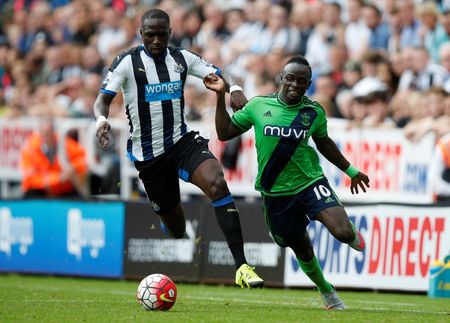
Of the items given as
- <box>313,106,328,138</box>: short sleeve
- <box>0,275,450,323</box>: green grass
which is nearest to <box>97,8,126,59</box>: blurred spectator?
<box>0,275,450,323</box>: green grass

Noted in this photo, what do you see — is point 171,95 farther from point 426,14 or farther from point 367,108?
point 426,14

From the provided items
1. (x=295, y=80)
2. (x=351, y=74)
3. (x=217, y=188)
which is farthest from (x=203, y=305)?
(x=351, y=74)

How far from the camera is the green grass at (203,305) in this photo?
1073cm

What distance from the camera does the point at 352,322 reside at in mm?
10352

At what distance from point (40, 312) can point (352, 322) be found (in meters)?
3.08

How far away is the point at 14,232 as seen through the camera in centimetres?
1919

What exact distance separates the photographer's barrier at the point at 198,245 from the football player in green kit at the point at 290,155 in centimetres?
366

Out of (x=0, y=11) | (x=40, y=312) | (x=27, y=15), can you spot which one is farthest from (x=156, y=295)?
(x=0, y=11)

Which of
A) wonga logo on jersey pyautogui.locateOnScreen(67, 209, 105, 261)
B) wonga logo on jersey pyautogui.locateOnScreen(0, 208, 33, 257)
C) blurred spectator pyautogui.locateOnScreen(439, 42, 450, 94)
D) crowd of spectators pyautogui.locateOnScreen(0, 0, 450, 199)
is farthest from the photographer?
wonga logo on jersey pyautogui.locateOnScreen(0, 208, 33, 257)

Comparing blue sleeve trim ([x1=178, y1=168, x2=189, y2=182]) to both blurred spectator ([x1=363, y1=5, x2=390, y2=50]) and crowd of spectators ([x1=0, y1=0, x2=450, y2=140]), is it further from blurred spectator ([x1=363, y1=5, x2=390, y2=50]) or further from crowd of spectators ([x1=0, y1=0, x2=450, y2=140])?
blurred spectator ([x1=363, y1=5, x2=390, y2=50])

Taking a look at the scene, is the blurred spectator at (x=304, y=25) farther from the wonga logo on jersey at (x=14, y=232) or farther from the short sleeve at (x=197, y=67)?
the short sleeve at (x=197, y=67)

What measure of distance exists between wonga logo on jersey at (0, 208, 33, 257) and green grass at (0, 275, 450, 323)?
179 cm

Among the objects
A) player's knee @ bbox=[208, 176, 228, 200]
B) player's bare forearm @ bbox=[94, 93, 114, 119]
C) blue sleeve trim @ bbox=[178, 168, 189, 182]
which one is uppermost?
player's bare forearm @ bbox=[94, 93, 114, 119]

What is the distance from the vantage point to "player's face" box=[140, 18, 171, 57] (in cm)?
1209
